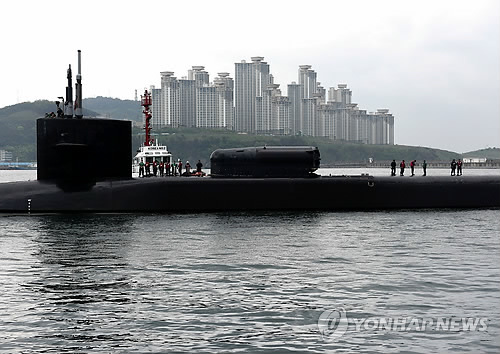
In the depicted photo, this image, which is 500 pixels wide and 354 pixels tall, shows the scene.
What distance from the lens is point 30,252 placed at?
22.8 m

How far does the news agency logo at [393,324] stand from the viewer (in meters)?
12.9

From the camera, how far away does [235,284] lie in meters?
17.1

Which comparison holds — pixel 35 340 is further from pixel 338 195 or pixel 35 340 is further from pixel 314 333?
pixel 338 195

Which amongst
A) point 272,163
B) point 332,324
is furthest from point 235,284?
point 272,163

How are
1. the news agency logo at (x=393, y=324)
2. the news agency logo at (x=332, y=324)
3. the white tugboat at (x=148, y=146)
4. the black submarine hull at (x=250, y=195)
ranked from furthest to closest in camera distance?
the white tugboat at (x=148, y=146) < the black submarine hull at (x=250, y=195) < the news agency logo at (x=393, y=324) < the news agency logo at (x=332, y=324)

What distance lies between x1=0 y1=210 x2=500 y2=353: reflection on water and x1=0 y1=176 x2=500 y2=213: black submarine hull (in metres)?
1.87

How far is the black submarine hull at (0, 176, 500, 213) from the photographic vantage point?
31.6 meters

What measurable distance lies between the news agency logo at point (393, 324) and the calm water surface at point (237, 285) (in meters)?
0.20

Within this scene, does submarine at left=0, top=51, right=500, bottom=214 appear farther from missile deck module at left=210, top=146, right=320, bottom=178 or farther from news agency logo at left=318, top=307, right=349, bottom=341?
news agency logo at left=318, top=307, right=349, bottom=341

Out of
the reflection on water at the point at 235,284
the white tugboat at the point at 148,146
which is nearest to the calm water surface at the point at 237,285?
the reflection on water at the point at 235,284

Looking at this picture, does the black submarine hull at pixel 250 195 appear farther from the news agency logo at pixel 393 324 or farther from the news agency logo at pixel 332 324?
the news agency logo at pixel 393 324

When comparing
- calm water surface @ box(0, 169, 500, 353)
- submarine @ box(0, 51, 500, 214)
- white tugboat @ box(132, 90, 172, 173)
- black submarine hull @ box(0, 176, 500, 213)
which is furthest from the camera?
white tugboat @ box(132, 90, 172, 173)

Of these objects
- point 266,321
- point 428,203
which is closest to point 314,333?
point 266,321

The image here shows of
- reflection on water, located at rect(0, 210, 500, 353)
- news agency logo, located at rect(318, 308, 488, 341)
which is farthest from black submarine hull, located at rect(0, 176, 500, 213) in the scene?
news agency logo, located at rect(318, 308, 488, 341)
